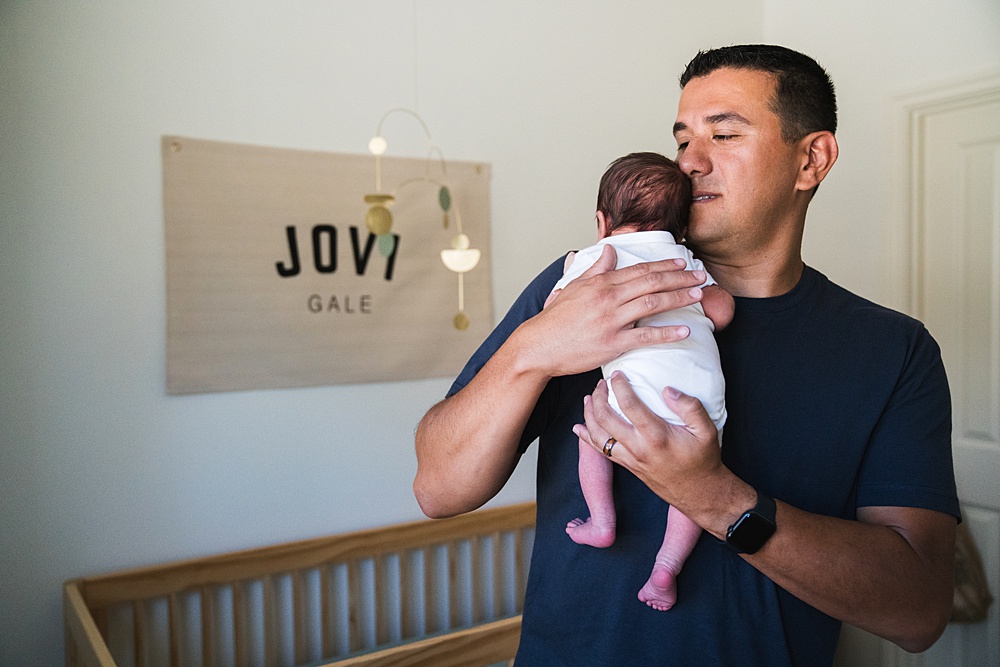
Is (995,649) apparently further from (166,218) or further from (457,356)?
(166,218)

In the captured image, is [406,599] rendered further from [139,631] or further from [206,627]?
[139,631]

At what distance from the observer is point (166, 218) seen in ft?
7.16

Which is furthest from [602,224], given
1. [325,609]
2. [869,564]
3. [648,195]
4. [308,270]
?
[325,609]

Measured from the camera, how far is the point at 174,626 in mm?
2178

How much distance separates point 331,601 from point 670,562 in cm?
175

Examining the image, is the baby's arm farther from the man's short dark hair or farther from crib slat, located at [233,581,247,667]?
crib slat, located at [233,581,247,667]

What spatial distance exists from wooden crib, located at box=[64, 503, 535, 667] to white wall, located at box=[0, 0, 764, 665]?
9 cm

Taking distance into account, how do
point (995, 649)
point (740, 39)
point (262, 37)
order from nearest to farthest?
point (262, 37) → point (995, 649) → point (740, 39)

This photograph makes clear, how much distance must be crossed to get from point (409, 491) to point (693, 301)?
182cm

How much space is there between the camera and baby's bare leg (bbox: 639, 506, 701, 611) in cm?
100

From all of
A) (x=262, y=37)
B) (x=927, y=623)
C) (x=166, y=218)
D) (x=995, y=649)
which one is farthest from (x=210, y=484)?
(x=995, y=649)

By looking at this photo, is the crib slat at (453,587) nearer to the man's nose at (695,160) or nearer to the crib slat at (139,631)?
the crib slat at (139,631)

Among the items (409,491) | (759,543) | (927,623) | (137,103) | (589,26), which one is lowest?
(409,491)

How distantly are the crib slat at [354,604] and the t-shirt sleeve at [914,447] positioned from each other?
1.77 m
